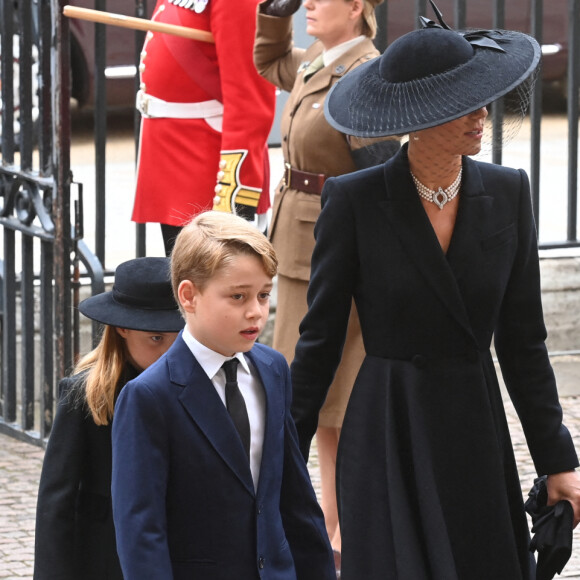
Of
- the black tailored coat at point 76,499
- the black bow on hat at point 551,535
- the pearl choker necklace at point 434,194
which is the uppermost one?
the pearl choker necklace at point 434,194

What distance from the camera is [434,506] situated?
328 cm

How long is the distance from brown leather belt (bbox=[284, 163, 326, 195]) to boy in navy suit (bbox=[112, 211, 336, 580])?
191 cm

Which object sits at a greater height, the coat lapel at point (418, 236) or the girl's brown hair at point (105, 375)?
the coat lapel at point (418, 236)

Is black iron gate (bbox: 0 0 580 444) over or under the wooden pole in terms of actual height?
under

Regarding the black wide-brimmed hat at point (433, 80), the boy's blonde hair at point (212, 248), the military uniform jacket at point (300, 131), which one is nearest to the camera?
the boy's blonde hair at point (212, 248)

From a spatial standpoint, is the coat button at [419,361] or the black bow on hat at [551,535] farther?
the black bow on hat at [551,535]

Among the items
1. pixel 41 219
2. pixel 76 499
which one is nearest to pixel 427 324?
pixel 76 499

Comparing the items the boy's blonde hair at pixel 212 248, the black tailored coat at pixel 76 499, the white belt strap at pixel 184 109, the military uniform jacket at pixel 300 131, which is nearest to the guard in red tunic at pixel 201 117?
the white belt strap at pixel 184 109

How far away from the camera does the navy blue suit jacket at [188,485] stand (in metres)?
2.69

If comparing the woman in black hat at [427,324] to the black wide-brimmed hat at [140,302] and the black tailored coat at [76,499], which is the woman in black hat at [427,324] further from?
the black tailored coat at [76,499]

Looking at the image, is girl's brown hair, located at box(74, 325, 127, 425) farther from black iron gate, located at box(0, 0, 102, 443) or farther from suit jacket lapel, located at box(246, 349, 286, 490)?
black iron gate, located at box(0, 0, 102, 443)

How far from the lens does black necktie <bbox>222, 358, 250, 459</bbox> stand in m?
2.80

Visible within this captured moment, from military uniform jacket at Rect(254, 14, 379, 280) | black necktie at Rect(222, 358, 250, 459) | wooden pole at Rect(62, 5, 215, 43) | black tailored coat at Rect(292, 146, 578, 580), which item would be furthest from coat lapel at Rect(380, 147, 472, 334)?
wooden pole at Rect(62, 5, 215, 43)

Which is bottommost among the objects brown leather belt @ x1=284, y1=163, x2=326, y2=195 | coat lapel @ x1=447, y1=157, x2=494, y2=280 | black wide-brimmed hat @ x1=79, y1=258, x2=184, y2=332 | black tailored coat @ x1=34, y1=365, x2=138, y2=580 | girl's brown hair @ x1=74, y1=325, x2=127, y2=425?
black tailored coat @ x1=34, y1=365, x2=138, y2=580
